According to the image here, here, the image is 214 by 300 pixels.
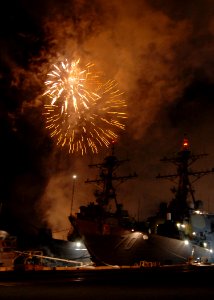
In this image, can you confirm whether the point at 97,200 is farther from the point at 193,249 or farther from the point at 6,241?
the point at 6,241

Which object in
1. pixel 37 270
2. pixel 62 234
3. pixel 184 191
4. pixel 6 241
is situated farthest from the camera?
pixel 184 191

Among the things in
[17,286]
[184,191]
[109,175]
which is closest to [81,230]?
[109,175]

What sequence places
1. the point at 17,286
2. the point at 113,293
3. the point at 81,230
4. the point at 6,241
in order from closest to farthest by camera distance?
the point at 113,293 < the point at 17,286 < the point at 6,241 < the point at 81,230

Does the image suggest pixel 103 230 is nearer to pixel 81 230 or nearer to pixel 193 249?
pixel 81 230

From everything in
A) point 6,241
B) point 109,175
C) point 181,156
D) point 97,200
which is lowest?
point 6,241

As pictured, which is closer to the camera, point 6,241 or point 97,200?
point 6,241

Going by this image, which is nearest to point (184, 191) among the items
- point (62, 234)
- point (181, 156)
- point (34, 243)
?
point (181, 156)

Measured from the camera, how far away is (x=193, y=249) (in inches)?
1793

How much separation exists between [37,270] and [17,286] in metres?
10.2

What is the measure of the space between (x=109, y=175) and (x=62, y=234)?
9.19 metres

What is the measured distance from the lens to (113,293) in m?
12.7

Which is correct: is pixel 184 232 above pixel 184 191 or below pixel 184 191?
below

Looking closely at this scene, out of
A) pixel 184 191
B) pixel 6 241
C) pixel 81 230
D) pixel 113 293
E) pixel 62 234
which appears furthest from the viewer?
pixel 184 191

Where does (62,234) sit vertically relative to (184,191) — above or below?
below
